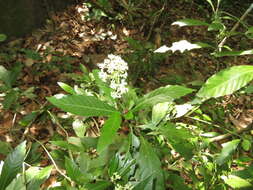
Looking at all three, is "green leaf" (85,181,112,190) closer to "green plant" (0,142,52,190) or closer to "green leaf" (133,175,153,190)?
"green leaf" (133,175,153,190)

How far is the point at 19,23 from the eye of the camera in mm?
3395

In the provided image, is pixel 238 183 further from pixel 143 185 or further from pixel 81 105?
pixel 81 105

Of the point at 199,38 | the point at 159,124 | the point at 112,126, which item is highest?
the point at 112,126

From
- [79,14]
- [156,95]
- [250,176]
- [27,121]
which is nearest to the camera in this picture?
[156,95]

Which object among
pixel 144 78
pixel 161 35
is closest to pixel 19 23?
pixel 144 78

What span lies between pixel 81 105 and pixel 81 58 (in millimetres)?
2437

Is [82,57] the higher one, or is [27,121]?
[27,121]

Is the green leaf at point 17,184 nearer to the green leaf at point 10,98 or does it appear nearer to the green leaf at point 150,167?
the green leaf at point 150,167

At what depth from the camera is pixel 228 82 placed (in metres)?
1.10

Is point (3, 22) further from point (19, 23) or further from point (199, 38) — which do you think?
point (199, 38)

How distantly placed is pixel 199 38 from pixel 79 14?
2.02 metres

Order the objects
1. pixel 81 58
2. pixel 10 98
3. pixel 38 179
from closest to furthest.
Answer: pixel 38 179
pixel 10 98
pixel 81 58

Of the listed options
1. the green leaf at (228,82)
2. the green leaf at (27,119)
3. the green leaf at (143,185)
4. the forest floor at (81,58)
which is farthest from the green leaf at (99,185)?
the forest floor at (81,58)

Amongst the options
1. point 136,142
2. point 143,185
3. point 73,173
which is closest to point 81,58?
point 136,142
